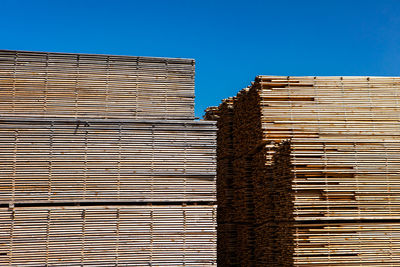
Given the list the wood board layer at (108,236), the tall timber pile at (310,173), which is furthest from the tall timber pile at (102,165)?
the tall timber pile at (310,173)

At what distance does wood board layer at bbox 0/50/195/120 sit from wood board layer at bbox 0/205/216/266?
192cm

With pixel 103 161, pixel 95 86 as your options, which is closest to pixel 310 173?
pixel 103 161

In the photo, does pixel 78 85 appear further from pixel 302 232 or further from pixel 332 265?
pixel 332 265

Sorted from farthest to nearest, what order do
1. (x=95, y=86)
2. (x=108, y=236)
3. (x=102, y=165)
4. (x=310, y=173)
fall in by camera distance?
(x=95, y=86), (x=310, y=173), (x=102, y=165), (x=108, y=236)

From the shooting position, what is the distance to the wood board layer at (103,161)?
877cm

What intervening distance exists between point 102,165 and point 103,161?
0.25ft

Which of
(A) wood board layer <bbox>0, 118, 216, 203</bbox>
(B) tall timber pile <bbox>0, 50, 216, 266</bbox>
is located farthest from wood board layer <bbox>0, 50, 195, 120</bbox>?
(A) wood board layer <bbox>0, 118, 216, 203</bbox>

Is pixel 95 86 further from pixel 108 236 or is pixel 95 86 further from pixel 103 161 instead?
pixel 108 236

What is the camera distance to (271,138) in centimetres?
1043

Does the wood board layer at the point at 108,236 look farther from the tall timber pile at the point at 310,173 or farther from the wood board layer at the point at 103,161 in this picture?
the tall timber pile at the point at 310,173

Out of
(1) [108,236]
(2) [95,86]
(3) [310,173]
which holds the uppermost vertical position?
(2) [95,86]

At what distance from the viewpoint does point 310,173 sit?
940cm

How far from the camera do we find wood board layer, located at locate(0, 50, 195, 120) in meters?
9.35

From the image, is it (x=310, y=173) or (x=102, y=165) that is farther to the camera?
(x=310, y=173)
